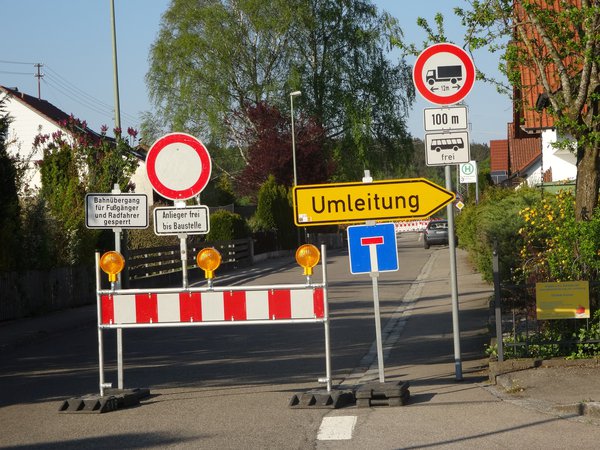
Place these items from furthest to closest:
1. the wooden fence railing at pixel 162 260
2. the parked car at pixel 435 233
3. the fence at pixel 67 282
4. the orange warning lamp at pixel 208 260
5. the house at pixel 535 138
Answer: the parked car at pixel 435 233, the wooden fence railing at pixel 162 260, the fence at pixel 67 282, the house at pixel 535 138, the orange warning lamp at pixel 208 260

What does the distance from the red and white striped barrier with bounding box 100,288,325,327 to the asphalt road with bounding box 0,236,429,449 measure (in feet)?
2.60

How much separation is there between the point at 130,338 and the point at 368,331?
151 inches

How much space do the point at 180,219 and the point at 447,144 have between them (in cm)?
278

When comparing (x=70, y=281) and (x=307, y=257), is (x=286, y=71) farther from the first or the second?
(x=307, y=257)

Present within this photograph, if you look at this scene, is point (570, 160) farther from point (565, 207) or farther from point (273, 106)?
point (273, 106)

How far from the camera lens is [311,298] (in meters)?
9.58

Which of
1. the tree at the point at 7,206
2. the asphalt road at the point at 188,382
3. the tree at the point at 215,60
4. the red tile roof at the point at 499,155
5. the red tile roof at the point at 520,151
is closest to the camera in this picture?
the asphalt road at the point at 188,382

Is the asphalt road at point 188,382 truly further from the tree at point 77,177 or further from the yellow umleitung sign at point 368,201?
the tree at point 77,177

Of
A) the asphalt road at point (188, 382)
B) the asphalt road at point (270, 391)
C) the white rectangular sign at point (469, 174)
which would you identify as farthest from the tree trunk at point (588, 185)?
the white rectangular sign at point (469, 174)

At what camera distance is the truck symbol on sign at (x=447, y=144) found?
10586 mm

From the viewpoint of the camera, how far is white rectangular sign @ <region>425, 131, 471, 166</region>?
416 inches

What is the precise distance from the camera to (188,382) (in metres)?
11.2

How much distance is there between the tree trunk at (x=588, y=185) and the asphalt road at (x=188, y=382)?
310 cm

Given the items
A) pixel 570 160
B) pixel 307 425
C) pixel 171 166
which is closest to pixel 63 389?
pixel 171 166
